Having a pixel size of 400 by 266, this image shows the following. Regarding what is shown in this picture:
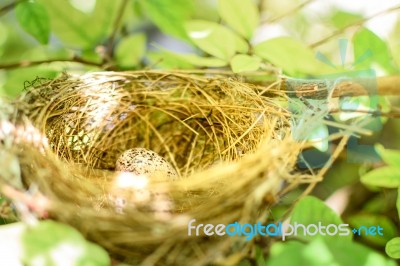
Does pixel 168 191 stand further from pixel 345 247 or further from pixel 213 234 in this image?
pixel 345 247

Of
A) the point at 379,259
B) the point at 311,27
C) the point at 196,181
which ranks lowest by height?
the point at 379,259

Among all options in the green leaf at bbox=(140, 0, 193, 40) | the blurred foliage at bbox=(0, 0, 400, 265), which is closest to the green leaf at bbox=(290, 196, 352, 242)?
the blurred foliage at bbox=(0, 0, 400, 265)

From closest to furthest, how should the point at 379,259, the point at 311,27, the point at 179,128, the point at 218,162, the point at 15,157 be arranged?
1. the point at 379,259
2. the point at 15,157
3. the point at 218,162
4. the point at 179,128
5. the point at 311,27

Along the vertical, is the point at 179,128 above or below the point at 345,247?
above

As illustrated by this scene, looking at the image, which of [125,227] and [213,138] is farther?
[213,138]

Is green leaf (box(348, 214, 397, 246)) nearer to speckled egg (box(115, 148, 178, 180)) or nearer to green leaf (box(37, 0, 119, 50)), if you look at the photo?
speckled egg (box(115, 148, 178, 180))

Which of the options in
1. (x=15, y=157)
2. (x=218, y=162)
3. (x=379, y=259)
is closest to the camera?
(x=379, y=259)

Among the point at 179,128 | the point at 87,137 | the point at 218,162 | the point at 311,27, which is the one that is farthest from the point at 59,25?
the point at 311,27
